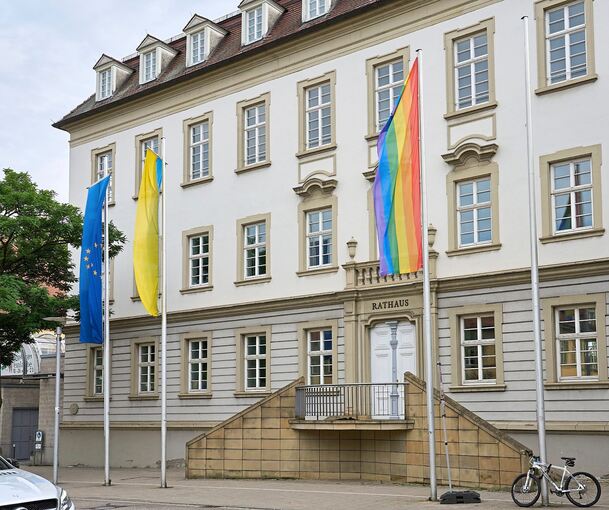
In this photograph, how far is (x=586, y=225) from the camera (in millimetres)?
25031

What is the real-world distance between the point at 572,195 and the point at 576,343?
148 inches

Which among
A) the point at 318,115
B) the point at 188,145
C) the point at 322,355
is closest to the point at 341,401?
the point at 322,355

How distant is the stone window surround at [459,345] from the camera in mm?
26141

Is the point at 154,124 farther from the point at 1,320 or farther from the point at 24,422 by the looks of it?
the point at 24,422

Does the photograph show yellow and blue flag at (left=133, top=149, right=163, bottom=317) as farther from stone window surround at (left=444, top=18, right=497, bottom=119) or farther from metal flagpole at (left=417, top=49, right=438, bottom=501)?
metal flagpole at (left=417, top=49, right=438, bottom=501)

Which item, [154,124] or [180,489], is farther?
[154,124]

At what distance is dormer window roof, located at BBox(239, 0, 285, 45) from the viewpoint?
3469 centimetres

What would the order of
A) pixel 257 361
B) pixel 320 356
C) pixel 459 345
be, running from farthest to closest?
pixel 257 361 < pixel 320 356 < pixel 459 345

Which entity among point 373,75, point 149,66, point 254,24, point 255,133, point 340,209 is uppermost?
point 254,24

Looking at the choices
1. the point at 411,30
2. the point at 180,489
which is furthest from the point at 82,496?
the point at 411,30

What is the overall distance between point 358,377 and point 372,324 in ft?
5.28

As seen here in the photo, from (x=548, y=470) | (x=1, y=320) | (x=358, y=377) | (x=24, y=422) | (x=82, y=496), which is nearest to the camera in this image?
(x=548, y=470)

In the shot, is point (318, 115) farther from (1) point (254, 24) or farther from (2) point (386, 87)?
(1) point (254, 24)

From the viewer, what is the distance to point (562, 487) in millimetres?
18047
